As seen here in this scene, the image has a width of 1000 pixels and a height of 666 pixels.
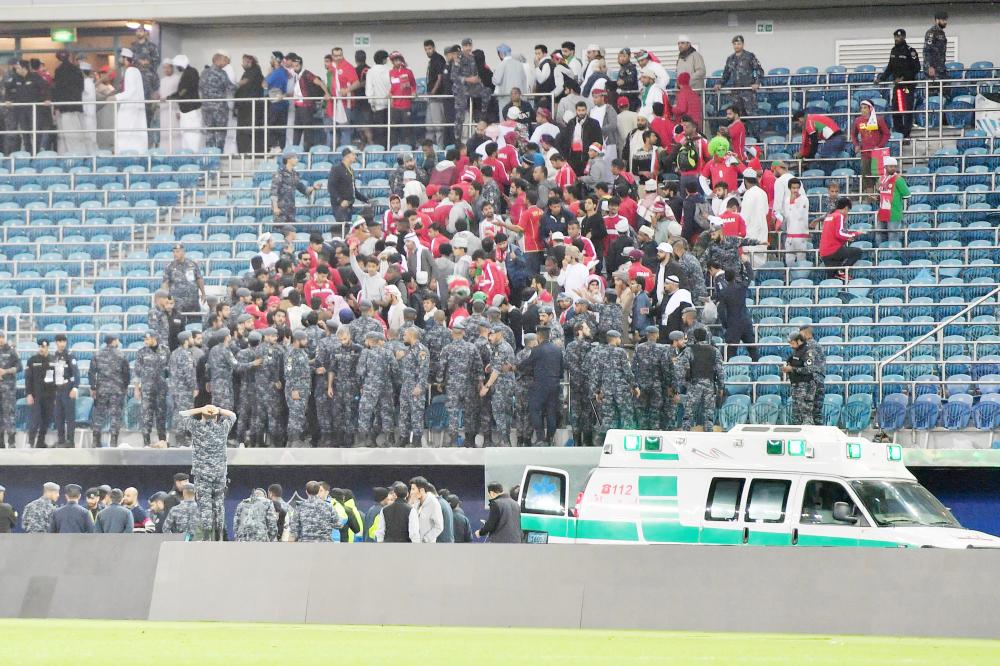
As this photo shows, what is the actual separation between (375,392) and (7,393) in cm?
574

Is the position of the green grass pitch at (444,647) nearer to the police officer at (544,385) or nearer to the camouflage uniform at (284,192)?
the police officer at (544,385)

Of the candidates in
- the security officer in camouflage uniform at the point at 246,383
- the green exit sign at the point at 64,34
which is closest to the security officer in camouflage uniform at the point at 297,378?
the security officer in camouflage uniform at the point at 246,383

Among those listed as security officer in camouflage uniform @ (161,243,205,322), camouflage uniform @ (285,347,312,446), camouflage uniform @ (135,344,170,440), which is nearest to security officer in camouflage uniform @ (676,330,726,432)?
camouflage uniform @ (285,347,312,446)

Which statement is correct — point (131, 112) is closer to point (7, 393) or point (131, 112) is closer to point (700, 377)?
point (7, 393)

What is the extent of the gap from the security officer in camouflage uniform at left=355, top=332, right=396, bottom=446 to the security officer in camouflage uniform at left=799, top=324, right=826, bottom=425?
5445 mm

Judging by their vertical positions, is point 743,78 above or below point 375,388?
above

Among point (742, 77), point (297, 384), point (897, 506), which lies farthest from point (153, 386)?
point (742, 77)

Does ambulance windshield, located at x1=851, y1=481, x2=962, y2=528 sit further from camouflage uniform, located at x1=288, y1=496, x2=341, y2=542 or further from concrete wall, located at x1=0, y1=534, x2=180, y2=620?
concrete wall, located at x1=0, y1=534, x2=180, y2=620

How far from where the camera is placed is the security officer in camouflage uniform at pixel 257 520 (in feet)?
67.0

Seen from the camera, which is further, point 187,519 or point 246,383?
point 246,383

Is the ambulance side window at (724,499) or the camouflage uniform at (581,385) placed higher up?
the camouflage uniform at (581,385)

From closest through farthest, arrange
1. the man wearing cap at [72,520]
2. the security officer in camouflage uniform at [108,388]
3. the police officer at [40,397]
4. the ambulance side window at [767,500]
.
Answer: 1. the ambulance side window at [767,500]
2. the man wearing cap at [72,520]
3. the security officer in camouflage uniform at [108,388]
4. the police officer at [40,397]

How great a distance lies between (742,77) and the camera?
1179 inches

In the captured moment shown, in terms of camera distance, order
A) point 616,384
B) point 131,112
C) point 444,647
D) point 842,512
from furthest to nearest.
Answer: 1. point 131,112
2. point 616,384
3. point 842,512
4. point 444,647
